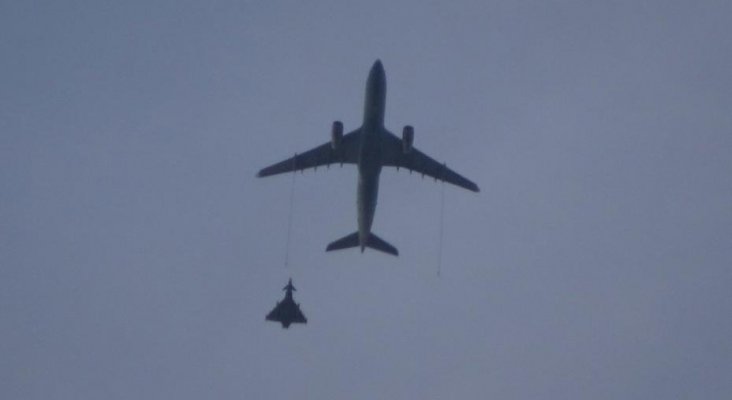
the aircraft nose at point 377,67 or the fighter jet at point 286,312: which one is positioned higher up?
the aircraft nose at point 377,67

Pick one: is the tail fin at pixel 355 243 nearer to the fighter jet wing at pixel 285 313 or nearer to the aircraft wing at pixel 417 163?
the aircraft wing at pixel 417 163

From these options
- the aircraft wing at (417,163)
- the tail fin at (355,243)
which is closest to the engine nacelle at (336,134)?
the aircraft wing at (417,163)

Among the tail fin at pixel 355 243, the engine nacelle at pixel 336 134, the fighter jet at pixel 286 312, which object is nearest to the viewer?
the fighter jet at pixel 286 312

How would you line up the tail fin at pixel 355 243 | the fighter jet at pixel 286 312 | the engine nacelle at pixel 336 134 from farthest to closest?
the tail fin at pixel 355 243, the engine nacelle at pixel 336 134, the fighter jet at pixel 286 312

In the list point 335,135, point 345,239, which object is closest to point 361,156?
point 335,135

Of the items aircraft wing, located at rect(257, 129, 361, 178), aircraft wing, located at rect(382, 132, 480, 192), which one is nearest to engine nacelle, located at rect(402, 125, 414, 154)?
aircraft wing, located at rect(382, 132, 480, 192)

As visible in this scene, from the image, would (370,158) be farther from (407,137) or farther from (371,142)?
(407,137)

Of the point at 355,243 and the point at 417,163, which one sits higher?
the point at 417,163

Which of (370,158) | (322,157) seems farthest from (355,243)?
(370,158)
